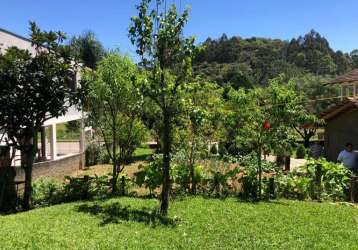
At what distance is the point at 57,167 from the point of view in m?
19.4

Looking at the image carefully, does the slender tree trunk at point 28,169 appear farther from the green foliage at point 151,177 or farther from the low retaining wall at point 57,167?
the low retaining wall at point 57,167

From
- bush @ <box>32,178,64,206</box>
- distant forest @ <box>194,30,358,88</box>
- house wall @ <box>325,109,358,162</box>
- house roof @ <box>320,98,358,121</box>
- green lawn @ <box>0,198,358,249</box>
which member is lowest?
green lawn @ <box>0,198,358,249</box>

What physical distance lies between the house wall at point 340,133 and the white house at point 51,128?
10893mm

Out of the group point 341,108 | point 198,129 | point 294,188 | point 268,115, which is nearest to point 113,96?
point 198,129

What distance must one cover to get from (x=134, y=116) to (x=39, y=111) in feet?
11.1

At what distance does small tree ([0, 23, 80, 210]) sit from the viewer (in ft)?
33.9

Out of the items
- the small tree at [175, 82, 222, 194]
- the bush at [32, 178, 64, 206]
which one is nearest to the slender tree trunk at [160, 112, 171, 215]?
the small tree at [175, 82, 222, 194]

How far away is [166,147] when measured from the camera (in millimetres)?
9492

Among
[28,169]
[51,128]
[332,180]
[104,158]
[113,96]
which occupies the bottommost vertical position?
[332,180]

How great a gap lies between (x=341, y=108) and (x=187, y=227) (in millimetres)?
12307

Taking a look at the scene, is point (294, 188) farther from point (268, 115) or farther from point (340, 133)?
point (340, 133)

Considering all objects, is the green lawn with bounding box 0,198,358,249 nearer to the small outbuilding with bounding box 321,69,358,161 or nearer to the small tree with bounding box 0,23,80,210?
the small tree with bounding box 0,23,80,210

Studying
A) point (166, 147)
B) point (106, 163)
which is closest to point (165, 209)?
point (166, 147)

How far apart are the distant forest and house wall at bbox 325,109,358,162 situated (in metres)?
54.5
